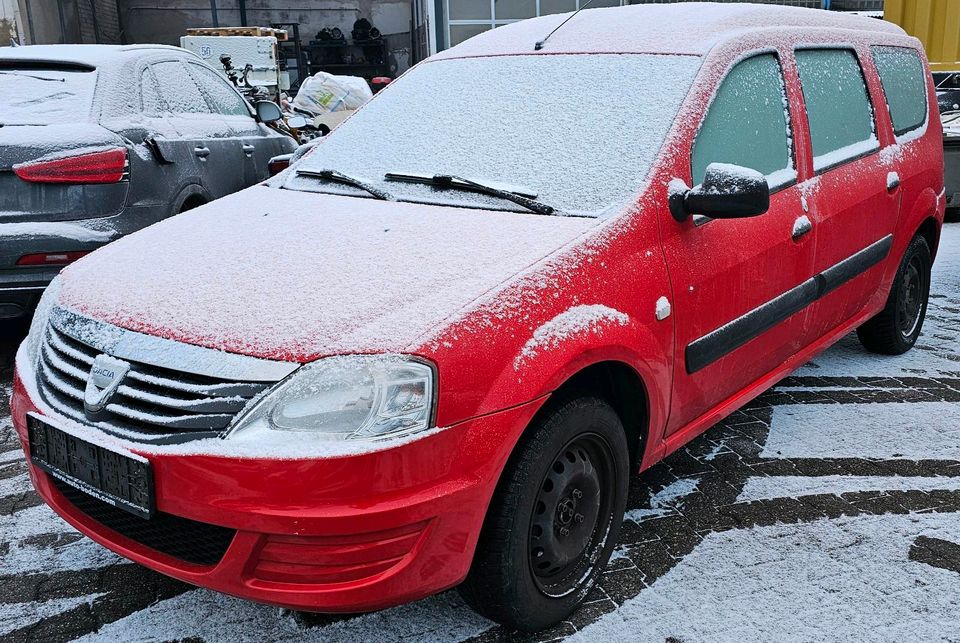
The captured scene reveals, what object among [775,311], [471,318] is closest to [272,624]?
[471,318]

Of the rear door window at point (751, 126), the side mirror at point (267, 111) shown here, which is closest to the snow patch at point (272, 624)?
the rear door window at point (751, 126)

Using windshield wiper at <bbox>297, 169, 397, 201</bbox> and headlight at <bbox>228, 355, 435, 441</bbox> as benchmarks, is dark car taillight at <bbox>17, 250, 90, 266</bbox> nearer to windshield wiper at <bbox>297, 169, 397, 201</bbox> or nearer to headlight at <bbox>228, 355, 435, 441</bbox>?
windshield wiper at <bbox>297, 169, 397, 201</bbox>

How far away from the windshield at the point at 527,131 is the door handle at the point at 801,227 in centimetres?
70

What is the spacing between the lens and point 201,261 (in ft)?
8.44

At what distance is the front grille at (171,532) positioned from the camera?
212cm

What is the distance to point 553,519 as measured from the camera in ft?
7.95

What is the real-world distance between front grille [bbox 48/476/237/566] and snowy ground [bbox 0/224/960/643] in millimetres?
372

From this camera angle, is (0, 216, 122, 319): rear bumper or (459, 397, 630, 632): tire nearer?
(459, 397, 630, 632): tire

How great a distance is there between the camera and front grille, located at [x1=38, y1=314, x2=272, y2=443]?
205 cm

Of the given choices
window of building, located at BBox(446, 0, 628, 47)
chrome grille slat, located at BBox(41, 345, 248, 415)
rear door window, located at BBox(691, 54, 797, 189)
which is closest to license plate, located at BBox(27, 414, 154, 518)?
chrome grille slat, located at BBox(41, 345, 248, 415)

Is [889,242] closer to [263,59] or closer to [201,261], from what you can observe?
[201,261]

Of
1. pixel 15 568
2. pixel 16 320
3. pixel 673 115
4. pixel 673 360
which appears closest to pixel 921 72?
pixel 673 115

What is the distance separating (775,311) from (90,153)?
342cm

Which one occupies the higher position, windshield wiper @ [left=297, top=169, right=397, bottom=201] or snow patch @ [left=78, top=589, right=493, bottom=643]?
windshield wiper @ [left=297, top=169, right=397, bottom=201]
